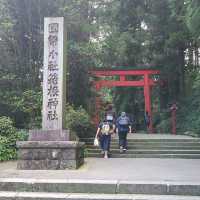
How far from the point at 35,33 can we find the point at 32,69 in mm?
1709

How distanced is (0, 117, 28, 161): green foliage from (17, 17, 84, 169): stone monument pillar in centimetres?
279

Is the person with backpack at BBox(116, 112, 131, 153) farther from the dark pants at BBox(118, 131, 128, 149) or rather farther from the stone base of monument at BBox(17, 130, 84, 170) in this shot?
the stone base of monument at BBox(17, 130, 84, 170)

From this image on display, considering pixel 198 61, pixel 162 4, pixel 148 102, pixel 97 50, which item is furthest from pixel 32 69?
pixel 198 61

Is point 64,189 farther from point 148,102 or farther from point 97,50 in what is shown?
point 148,102

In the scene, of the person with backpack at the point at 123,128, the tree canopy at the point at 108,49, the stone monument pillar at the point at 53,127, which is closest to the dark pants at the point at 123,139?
the person with backpack at the point at 123,128

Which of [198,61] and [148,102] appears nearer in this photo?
[148,102]

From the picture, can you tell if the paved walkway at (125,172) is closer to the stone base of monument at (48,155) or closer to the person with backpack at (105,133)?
the stone base of monument at (48,155)

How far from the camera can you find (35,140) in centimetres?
1253

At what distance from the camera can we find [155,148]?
667 inches

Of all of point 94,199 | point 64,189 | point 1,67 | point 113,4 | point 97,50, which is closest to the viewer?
point 94,199

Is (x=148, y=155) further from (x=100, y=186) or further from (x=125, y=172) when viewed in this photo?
(x=100, y=186)

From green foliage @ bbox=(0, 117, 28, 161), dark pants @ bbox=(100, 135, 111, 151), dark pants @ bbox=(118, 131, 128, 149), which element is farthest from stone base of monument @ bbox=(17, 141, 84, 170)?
dark pants @ bbox=(118, 131, 128, 149)

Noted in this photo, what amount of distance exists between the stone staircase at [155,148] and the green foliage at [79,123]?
56cm

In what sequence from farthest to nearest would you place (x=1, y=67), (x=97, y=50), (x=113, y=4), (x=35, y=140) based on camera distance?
1. (x=113, y=4)
2. (x=97, y=50)
3. (x=1, y=67)
4. (x=35, y=140)
